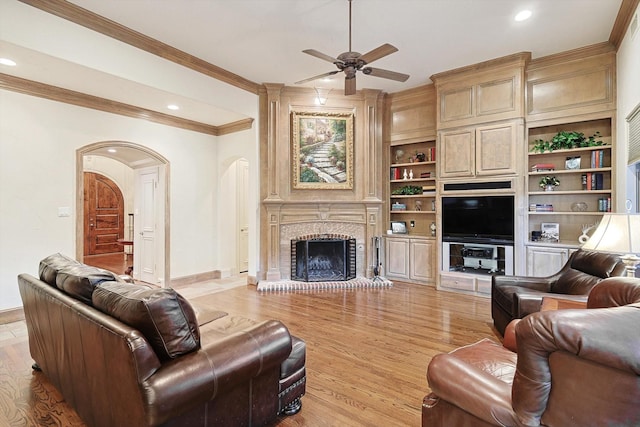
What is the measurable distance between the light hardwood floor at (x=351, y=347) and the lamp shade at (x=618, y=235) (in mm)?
1564

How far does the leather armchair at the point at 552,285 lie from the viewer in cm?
290

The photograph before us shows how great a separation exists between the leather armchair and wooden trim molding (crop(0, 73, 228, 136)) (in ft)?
15.2

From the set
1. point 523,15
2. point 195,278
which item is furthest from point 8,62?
point 523,15

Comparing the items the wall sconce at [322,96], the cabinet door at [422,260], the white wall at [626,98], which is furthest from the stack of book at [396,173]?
the white wall at [626,98]

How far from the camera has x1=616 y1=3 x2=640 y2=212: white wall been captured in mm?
3363

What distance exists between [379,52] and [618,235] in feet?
7.87

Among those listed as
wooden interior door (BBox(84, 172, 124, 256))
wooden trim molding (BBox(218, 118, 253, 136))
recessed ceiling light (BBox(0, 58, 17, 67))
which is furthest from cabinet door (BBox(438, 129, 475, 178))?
wooden interior door (BBox(84, 172, 124, 256))

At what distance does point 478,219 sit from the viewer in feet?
16.6

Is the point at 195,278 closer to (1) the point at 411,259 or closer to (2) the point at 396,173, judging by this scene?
(1) the point at 411,259

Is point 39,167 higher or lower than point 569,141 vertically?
lower

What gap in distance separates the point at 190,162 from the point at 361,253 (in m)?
3.58

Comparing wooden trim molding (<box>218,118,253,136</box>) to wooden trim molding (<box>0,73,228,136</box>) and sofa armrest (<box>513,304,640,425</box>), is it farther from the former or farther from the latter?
sofa armrest (<box>513,304,640,425</box>)

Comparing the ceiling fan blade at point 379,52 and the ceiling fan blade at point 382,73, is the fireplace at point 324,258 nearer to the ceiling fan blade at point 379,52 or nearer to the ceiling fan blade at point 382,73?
the ceiling fan blade at point 382,73

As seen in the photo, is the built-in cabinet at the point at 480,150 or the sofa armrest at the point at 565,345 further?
the built-in cabinet at the point at 480,150
